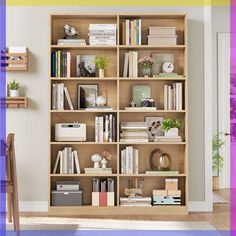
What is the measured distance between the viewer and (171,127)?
614 centimetres

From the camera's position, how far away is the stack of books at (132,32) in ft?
20.3

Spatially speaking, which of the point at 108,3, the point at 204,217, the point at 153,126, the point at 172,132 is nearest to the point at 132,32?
the point at 108,3

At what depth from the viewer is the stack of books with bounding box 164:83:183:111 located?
6.16 meters

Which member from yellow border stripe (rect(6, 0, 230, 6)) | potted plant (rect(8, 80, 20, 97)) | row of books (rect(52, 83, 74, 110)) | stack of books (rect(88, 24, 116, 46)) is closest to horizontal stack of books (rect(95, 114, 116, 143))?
row of books (rect(52, 83, 74, 110))

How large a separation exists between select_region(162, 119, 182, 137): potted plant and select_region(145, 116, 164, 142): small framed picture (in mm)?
108

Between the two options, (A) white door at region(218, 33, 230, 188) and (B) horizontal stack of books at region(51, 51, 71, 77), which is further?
(A) white door at region(218, 33, 230, 188)

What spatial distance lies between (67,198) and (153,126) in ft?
3.78

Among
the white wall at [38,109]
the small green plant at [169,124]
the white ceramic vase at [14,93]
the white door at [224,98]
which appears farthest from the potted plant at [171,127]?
the white door at [224,98]

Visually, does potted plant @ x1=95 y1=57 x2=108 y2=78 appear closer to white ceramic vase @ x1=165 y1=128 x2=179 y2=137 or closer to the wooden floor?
white ceramic vase @ x1=165 y1=128 x2=179 y2=137

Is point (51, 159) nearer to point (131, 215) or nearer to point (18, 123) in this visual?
point (18, 123)

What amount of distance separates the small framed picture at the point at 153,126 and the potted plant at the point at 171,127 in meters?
0.11

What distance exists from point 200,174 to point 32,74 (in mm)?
2044

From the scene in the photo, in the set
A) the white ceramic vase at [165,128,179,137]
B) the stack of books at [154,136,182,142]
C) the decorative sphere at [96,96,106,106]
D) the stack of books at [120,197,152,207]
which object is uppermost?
the decorative sphere at [96,96,106,106]

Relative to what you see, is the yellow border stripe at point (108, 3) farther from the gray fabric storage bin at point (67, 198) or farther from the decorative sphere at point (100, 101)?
the gray fabric storage bin at point (67, 198)
